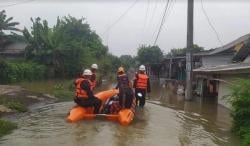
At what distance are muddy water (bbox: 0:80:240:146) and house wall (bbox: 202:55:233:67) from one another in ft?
49.6

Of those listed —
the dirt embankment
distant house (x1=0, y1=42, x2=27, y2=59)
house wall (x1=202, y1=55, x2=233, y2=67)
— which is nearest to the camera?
the dirt embankment

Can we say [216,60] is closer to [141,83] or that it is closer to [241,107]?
[141,83]

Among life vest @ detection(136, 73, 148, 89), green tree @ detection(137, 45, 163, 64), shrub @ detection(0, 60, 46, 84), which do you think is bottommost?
life vest @ detection(136, 73, 148, 89)

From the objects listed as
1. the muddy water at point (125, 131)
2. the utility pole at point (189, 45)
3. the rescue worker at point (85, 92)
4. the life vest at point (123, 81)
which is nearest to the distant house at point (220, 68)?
the utility pole at point (189, 45)

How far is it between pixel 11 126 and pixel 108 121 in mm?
3335

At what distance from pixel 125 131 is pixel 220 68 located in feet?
37.1

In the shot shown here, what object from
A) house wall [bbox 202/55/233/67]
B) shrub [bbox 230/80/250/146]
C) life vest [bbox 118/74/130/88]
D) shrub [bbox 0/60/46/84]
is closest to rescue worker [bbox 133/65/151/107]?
life vest [bbox 118/74/130/88]

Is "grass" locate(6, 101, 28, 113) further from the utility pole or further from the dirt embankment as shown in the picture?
the utility pole

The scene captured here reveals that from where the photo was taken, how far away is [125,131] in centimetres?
1291

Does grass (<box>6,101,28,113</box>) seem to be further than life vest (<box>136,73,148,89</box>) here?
No

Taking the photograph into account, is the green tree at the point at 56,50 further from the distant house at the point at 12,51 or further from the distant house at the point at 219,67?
the distant house at the point at 219,67

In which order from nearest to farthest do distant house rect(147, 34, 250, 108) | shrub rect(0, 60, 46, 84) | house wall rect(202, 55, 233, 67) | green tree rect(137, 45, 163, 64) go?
1. distant house rect(147, 34, 250, 108)
2. house wall rect(202, 55, 233, 67)
3. shrub rect(0, 60, 46, 84)
4. green tree rect(137, 45, 163, 64)

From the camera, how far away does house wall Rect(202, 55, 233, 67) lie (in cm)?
3250

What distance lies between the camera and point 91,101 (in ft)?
49.3
